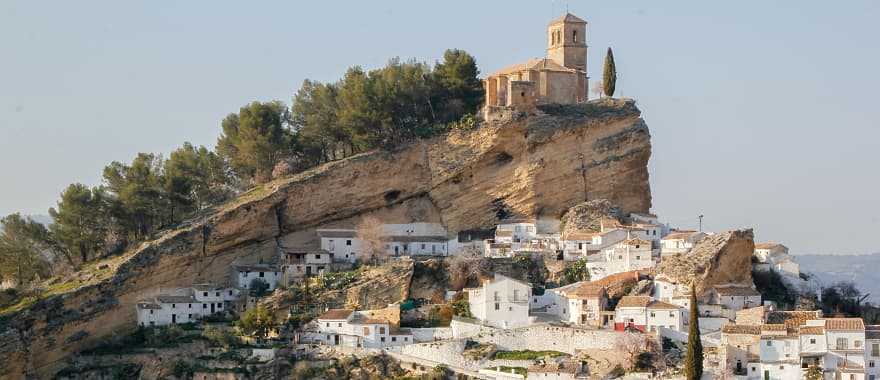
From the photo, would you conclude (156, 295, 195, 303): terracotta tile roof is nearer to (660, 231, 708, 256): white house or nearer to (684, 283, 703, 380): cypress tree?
(660, 231, 708, 256): white house

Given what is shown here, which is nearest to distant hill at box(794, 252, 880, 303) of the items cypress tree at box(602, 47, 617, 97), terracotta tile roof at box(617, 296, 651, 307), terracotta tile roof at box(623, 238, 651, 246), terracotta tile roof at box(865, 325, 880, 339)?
cypress tree at box(602, 47, 617, 97)

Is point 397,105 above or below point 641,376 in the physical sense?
above

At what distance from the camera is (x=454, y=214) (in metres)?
59.8

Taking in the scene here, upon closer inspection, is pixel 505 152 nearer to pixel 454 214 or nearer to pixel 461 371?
pixel 454 214

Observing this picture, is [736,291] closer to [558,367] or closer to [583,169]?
[558,367]

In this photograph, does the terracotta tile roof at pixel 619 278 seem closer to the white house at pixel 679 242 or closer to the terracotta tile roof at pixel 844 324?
the white house at pixel 679 242

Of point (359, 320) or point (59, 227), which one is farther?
point (59, 227)

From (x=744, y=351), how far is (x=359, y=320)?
12.4 meters

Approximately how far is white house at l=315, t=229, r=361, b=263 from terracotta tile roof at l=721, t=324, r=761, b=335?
1448 centimetres

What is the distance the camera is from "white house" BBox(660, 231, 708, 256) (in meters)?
56.1

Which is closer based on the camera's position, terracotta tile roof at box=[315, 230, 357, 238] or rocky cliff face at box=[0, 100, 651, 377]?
terracotta tile roof at box=[315, 230, 357, 238]

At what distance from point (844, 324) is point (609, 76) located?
1750cm

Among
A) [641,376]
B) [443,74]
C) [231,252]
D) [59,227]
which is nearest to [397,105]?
[443,74]

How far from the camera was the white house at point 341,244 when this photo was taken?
190ft
